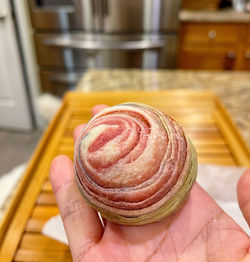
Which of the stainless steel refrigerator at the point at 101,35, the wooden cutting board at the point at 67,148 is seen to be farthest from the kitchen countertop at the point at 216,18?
the wooden cutting board at the point at 67,148

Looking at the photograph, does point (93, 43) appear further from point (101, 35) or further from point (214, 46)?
point (214, 46)

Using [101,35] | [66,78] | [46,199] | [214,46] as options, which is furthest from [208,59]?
[46,199]

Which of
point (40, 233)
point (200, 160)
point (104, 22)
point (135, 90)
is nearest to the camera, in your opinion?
point (40, 233)

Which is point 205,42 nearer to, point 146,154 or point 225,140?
point 225,140

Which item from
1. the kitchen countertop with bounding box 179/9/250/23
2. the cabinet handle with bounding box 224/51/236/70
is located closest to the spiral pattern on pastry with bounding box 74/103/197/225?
the kitchen countertop with bounding box 179/9/250/23

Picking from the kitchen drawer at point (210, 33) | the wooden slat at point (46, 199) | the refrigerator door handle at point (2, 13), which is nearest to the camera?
the wooden slat at point (46, 199)

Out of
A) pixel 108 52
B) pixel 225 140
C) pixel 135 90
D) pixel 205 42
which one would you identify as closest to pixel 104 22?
pixel 108 52

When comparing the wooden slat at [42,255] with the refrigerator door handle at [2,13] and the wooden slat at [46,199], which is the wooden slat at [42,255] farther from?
the refrigerator door handle at [2,13]
